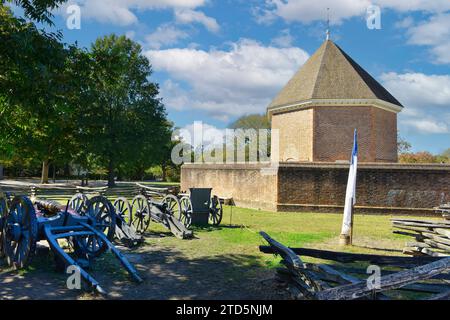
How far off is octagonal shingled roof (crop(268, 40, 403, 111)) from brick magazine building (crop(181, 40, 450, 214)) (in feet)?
0.21

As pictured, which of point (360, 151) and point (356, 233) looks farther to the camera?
point (360, 151)

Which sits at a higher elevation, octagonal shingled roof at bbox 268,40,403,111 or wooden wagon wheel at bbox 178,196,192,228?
octagonal shingled roof at bbox 268,40,403,111

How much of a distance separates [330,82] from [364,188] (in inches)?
359

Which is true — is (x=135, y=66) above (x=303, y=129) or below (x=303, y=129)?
above

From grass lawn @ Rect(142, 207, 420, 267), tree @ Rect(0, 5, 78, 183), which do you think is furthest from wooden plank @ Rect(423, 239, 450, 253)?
tree @ Rect(0, 5, 78, 183)

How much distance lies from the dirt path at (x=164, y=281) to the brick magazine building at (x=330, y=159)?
1206cm

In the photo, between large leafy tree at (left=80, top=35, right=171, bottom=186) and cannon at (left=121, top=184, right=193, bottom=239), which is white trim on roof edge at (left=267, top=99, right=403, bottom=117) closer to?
cannon at (left=121, top=184, right=193, bottom=239)

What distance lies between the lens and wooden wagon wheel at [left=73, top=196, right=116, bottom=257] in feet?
23.9

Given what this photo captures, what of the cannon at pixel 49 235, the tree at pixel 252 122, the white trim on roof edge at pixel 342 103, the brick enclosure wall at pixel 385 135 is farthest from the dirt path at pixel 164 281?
the tree at pixel 252 122

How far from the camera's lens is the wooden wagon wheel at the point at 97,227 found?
7.27 meters

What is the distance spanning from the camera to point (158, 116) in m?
37.8
